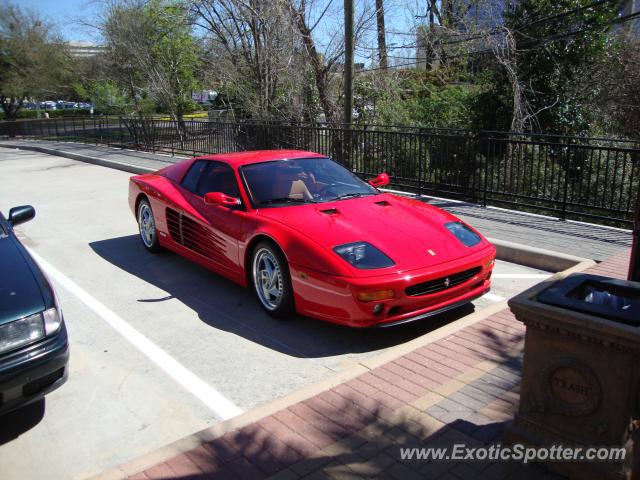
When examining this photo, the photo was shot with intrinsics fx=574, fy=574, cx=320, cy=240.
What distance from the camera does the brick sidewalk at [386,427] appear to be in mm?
2947

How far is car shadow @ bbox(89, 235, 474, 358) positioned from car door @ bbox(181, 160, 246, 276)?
0.36 meters

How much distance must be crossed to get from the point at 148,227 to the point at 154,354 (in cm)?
314

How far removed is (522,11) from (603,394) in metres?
13.5

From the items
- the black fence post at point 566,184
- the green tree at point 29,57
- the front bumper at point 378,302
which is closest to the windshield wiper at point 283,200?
the front bumper at point 378,302

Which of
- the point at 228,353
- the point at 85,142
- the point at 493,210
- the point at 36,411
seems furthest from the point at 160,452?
the point at 85,142

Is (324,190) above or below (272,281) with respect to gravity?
above

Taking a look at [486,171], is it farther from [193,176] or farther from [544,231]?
[193,176]

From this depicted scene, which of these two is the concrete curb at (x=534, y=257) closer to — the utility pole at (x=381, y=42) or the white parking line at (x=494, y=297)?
the white parking line at (x=494, y=297)

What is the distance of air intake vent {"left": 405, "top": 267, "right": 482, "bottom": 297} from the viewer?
14.9ft

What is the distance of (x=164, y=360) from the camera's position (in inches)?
180

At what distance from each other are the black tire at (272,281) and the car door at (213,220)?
296mm

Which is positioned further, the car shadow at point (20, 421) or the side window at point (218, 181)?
the side window at point (218, 181)

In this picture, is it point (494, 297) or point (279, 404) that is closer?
point (279, 404)

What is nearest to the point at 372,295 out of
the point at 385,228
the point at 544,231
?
the point at 385,228
